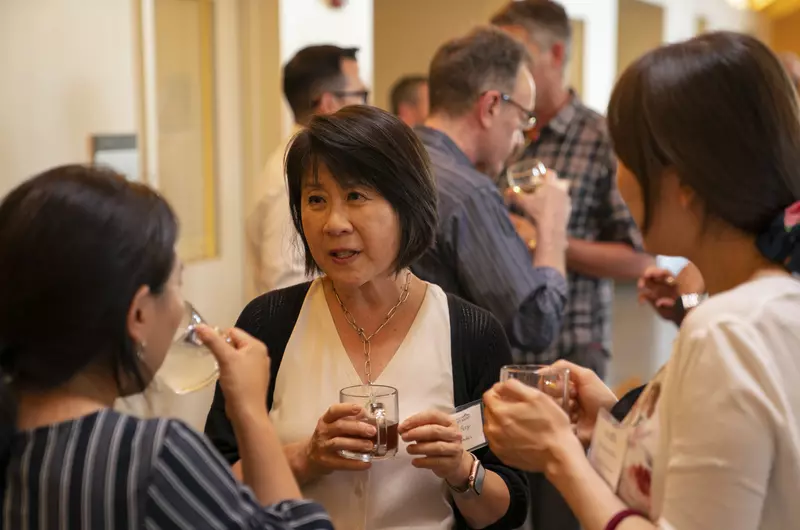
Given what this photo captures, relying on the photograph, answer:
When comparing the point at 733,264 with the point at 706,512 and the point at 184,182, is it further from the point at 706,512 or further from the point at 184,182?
the point at 184,182

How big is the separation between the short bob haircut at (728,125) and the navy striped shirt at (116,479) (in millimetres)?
733

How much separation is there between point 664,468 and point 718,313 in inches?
8.6

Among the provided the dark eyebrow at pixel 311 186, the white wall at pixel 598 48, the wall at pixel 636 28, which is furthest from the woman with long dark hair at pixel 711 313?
the wall at pixel 636 28

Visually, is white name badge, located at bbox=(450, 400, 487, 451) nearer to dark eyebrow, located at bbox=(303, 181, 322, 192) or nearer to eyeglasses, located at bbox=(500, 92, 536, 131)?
dark eyebrow, located at bbox=(303, 181, 322, 192)

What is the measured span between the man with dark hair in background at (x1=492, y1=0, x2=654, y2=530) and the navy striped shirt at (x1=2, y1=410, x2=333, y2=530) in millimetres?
2173

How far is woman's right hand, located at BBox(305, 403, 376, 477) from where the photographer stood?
152 cm

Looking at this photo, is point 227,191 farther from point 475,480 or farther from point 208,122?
point 475,480

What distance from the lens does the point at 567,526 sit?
3.15 meters

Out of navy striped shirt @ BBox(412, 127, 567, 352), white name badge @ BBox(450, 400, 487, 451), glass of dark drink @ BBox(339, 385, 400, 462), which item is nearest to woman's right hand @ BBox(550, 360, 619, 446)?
white name badge @ BBox(450, 400, 487, 451)

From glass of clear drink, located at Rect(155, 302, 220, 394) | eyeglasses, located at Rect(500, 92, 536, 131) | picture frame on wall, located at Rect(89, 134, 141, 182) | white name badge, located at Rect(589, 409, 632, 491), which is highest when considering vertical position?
eyeglasses, located at Rect(500, 92, 536, 131)

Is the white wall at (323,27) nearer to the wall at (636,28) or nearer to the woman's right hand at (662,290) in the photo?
the woman's right hand at (662,290)

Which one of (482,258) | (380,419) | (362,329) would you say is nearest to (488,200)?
(482,258)

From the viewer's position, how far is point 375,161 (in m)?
1.69

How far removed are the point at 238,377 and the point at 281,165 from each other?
5.66 ft
